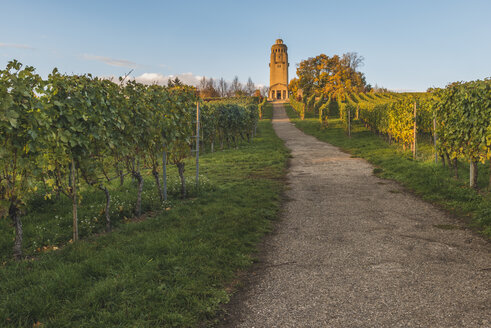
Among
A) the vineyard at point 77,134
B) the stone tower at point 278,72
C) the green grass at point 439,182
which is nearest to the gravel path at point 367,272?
the green grass at point 439,182

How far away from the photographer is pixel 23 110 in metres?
4.28

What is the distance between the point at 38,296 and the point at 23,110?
2.45m

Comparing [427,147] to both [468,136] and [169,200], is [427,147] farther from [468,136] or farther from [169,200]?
[169,200]

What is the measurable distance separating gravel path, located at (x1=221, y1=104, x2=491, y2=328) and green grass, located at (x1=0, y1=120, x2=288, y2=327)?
17.8 inches

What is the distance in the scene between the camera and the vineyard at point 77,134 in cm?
437

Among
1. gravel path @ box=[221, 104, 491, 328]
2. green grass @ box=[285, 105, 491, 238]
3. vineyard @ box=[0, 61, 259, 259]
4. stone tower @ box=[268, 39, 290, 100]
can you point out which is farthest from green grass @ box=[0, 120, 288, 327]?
stone tower @ box=[268, 39, 290, 100]

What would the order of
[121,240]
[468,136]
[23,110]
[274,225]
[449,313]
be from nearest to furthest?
[449,313] → [23,110] → [121,240] → [274,225] → [468,136]

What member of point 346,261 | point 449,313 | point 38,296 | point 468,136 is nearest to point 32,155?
point 38,296

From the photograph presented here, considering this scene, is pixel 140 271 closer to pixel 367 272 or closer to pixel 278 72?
pixel 367 272

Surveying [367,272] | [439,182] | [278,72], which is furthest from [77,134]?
[278,72]

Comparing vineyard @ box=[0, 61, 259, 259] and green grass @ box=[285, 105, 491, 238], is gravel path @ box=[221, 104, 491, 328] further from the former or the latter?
vineyard @ box=[0, 61, 259, 259]

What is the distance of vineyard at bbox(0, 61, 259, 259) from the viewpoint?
4.37 m

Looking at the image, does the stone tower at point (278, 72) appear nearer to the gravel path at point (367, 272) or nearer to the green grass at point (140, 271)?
the gravel path at point (367, 272)

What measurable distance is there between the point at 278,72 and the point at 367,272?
112 metres
